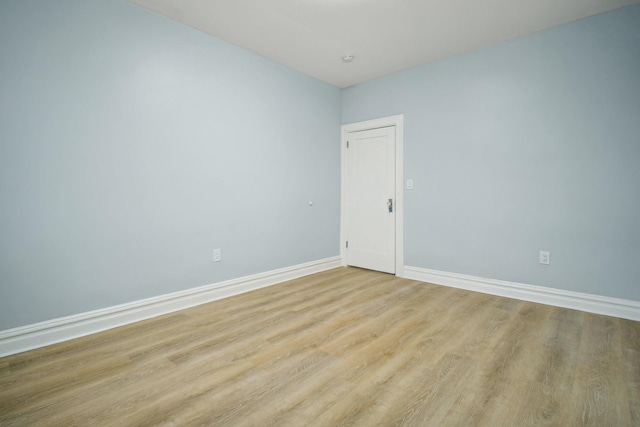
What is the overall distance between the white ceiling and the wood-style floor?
2.66 meters

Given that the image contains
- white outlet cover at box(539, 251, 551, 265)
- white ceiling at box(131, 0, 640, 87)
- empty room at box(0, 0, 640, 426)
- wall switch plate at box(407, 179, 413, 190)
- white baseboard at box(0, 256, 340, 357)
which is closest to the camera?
empty room at box(0, 0, 640, 426)

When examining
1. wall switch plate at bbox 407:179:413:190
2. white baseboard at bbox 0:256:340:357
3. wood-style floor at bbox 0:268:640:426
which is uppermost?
wall switch plate at bbox 407:179:413:190

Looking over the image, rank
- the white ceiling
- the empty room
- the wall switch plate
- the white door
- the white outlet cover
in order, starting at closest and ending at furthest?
the empty room, the white ceiling, the white outlet cover, the wall switch plate, the white door

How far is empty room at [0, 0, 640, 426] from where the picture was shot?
1654mm

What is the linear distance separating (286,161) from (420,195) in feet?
5.74

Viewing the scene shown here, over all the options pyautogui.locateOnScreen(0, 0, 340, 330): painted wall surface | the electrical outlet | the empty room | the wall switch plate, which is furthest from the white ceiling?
the electrical outlet

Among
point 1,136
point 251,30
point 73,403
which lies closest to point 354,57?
point 251,30

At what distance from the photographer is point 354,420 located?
1.37 m

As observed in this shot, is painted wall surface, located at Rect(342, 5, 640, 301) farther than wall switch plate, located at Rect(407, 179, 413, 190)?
No

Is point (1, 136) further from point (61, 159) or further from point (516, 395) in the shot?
point (516, 395)

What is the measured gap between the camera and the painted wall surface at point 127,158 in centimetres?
203

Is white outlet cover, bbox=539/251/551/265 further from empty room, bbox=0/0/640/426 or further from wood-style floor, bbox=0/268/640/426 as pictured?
wood-style floor, bbox=0/268/640/426

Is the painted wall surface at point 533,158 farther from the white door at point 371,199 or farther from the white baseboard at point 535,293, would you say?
the white door at point 371,199

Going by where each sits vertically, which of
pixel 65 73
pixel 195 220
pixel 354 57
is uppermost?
pixel 354 57
